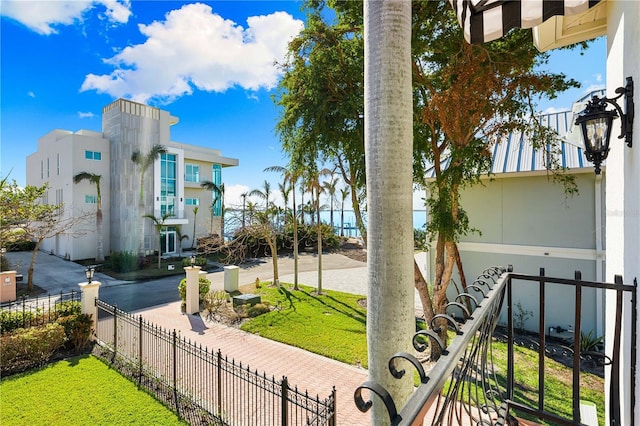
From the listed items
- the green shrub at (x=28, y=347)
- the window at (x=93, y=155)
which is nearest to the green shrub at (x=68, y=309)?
the green shrub at (x=28, y=347)

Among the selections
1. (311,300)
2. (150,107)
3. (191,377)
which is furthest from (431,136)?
(150,107)

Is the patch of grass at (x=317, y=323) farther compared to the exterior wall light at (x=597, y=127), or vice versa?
the patch of grass at (x=317, y=323)

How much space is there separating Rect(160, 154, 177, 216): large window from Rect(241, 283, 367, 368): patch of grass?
15874 mm

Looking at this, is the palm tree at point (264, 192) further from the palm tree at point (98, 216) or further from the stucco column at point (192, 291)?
the palm tree at point (98, 216)

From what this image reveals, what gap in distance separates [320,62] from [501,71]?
161 inches

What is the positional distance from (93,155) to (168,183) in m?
5.88

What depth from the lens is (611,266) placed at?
335cm

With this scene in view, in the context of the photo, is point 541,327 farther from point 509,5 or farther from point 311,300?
point 311,300

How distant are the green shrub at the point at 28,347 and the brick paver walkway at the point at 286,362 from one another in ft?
10.9

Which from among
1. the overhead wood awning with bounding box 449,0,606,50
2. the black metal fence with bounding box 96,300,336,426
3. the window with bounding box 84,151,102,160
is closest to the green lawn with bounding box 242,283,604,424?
the black metal fence with bounding box 96,300,336,426

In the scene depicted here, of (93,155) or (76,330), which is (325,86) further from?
(93,155)

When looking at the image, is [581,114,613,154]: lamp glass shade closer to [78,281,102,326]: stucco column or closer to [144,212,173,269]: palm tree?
[78,281,102,326]: stucco column

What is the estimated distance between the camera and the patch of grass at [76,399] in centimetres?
600

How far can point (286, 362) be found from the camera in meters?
8.58
